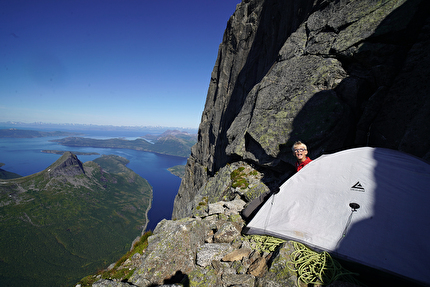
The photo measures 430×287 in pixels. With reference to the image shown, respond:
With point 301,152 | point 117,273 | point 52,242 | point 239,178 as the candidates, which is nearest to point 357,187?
point 301,152

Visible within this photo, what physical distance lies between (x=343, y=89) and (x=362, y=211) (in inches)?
392

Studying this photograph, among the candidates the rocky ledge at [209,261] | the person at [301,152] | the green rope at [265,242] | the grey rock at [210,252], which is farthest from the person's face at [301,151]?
the grey rock at [210,252]

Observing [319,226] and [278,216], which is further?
[278,216]

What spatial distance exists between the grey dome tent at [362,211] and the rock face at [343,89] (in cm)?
303

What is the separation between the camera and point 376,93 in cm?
1109

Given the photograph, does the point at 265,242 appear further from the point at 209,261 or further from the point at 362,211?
the point at 362,211

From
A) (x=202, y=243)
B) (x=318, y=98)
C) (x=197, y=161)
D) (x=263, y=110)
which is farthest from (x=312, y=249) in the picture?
(x=197, y=161)

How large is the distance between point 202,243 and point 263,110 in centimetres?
1216

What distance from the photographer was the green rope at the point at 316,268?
530cm

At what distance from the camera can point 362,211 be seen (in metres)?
6.25

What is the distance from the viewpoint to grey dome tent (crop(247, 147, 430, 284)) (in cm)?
529

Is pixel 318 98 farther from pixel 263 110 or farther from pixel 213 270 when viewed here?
pixel 213 270

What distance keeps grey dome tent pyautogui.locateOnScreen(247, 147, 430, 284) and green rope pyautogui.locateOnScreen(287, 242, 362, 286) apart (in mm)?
425

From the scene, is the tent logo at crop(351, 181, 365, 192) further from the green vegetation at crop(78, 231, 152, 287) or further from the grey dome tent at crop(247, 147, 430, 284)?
the green vegetation at crop(78, 231, 152, 287)
